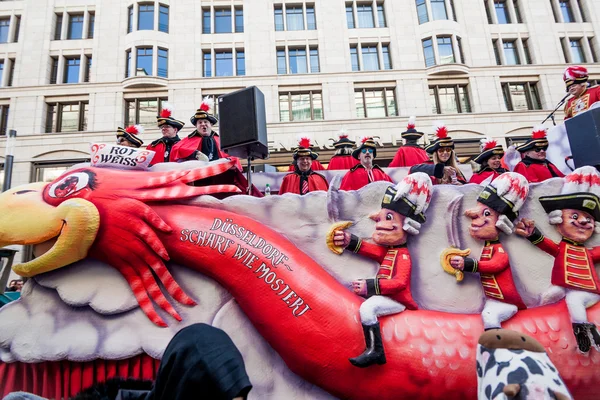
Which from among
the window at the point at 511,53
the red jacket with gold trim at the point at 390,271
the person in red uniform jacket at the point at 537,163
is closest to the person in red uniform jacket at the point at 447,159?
the person in red uniform jacket at the point at 537,163

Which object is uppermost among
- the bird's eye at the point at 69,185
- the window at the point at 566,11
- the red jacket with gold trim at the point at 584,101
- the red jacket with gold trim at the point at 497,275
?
the window at the point at 566,11

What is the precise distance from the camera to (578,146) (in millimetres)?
4547

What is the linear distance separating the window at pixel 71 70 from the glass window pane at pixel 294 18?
38.4ft

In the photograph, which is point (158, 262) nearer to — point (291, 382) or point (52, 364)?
point (52, 364)

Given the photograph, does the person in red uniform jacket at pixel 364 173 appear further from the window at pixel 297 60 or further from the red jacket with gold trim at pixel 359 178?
the window at pixel 297 60

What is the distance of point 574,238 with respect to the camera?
357 centimetres

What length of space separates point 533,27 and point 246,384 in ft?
84.1

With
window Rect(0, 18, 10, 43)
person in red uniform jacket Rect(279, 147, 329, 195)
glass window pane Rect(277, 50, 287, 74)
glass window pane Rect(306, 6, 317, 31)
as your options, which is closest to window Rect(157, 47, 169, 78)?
glass window pane Rect(277, 50, 287, 74)

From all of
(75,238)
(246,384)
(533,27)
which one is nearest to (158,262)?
(75,238)

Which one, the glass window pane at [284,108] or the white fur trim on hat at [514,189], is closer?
the white fur trim on hat at [514,189]

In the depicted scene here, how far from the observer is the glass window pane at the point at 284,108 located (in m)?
19.9

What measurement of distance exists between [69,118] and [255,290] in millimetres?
20987

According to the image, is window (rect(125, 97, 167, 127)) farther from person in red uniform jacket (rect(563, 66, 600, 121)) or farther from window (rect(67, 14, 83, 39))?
person in red uniform jacket (rect(563, 66, 600, 121))

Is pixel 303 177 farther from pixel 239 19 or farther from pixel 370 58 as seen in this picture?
pixel 239 19
